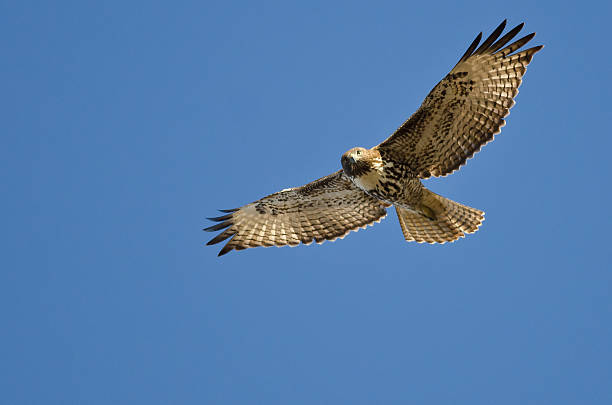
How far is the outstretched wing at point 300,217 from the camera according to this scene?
34.4ft

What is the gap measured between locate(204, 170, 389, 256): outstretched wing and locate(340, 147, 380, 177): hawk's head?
1014 millimetres

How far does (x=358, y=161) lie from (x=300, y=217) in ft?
5.91

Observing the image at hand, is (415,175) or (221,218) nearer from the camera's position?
(415,175)

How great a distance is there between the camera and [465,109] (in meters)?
9.12

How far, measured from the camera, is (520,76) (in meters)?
8.88

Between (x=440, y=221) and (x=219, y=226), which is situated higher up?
(x=219, y=226)

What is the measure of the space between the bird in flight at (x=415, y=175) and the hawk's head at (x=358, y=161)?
0.01m

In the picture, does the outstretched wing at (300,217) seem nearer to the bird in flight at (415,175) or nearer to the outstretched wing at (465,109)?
the bird in flight at (415,175)

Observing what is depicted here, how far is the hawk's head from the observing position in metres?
9.24

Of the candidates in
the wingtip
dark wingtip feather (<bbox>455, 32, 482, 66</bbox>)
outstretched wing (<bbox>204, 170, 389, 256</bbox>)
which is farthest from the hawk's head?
the wingtip

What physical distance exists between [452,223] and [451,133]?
65.0 inches

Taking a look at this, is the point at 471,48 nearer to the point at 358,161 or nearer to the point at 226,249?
the point at 358,161

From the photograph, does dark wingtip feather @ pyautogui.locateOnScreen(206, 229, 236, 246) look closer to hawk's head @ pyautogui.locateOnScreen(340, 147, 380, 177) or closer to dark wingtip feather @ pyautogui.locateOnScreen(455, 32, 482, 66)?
hawk's head @ pyautogui.locateOnScreen(340, 147, 380, 177)

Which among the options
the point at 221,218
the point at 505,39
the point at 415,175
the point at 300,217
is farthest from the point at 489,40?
the point at 221,218
